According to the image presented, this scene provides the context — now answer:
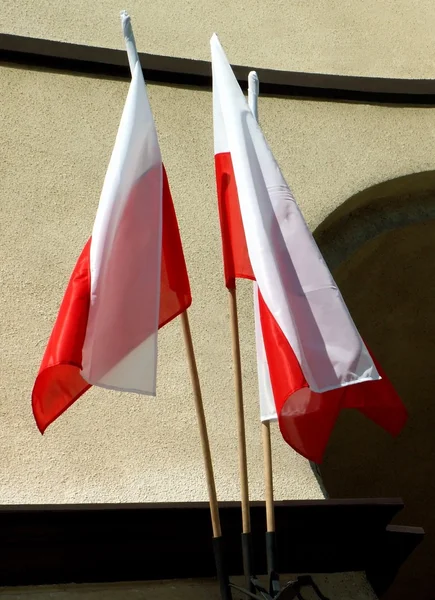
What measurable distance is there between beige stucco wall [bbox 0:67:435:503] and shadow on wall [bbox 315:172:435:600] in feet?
0.69

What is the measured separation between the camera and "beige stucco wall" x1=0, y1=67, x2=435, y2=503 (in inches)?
136

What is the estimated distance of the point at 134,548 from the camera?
311cm

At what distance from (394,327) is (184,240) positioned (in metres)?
1.55

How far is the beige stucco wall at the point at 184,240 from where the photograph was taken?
3.46 meters

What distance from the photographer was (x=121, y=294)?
9.36ft

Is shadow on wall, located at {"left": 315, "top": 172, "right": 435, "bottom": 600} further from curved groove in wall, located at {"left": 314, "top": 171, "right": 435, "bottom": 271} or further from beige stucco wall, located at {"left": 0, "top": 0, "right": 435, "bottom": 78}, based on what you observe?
beige stucco wall, located at {"left": 0, "top": 0, "right": 435, "bottom": 78}

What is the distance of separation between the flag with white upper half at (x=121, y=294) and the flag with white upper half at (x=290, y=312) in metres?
0.25

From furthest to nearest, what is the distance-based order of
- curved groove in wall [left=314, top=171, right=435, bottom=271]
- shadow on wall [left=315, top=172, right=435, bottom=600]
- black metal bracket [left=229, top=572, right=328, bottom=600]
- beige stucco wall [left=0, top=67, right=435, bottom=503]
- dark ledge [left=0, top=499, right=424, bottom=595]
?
shadow on wall [left=315, top=172, right=435, bottom=600]
curved groove in wall [left=314, top=171, right=435, bottom=271]
beige stucco wall [left=0, top=67, right=435, bottom=503]
dark ledge [left=0, top=499, right=424, bottom=595]
black metal bracket [left=229, top=572, right=328, bottom=600]

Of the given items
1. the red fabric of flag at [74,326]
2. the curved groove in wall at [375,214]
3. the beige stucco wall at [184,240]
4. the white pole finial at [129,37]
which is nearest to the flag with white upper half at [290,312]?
the red fabric of flag at [74,326]

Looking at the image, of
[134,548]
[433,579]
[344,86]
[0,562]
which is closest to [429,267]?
[344,86]

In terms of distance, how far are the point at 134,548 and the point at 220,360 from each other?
1034mm

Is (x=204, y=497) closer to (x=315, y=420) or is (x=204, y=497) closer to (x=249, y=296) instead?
(x=315, y=420)

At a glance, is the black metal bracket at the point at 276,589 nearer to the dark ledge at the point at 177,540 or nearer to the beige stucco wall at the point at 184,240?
the dark ledge at the point at 177,540

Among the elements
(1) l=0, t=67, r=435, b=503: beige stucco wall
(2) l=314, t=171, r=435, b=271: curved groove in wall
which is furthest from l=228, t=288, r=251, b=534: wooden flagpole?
(2) l=314, t=171, r=435, b=271: curved groove in wall
